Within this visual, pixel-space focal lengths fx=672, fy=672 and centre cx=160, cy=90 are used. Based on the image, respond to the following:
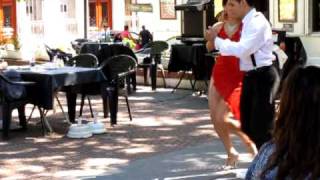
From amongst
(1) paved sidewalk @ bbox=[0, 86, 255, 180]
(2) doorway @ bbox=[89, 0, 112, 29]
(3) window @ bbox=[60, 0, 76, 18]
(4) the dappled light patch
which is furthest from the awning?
(2) doorway @ bbox=[89, 0, 112, 29]

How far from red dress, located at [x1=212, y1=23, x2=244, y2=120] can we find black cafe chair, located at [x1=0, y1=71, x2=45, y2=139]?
350 centimetres

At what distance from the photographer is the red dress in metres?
5.88

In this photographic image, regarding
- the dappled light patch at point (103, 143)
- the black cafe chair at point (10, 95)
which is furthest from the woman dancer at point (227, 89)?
the black cafe chair at point (10, 95)

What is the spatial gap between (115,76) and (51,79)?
1356 mm

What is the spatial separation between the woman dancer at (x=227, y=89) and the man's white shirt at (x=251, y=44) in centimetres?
24

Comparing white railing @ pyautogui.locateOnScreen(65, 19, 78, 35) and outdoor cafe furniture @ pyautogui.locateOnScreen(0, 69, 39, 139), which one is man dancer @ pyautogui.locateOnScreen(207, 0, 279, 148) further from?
white railing @ pyautogui.locateOnScreen(65, 19, 78, 35)

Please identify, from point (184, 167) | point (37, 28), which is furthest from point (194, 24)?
point (37, 28)

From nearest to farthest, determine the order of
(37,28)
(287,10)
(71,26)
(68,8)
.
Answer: (287,10), (37,28), (71,26), (68,8)

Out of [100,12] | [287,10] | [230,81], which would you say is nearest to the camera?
[230,81]

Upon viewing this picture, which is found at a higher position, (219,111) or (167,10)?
(167,10)

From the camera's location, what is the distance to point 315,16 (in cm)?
1484

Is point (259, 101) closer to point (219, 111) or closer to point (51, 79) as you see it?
point (219, 111)

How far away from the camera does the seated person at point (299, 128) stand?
2.32 metres

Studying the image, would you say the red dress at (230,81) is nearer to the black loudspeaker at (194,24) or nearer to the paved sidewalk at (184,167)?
the paved sidewalk at (184,167)
